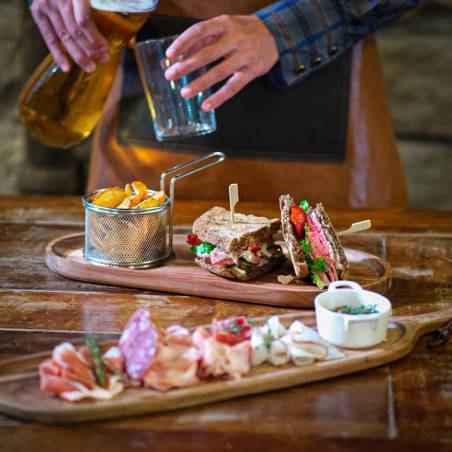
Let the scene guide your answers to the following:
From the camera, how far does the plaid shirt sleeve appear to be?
7.07 ft

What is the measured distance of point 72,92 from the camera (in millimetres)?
2043

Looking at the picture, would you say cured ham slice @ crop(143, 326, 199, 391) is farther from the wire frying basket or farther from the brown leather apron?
the brown leather apron

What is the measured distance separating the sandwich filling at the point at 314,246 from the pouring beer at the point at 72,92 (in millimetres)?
600

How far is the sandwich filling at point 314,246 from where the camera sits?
5.28ft

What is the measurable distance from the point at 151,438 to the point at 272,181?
1.32m

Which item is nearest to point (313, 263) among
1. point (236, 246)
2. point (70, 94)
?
point (236, 246)

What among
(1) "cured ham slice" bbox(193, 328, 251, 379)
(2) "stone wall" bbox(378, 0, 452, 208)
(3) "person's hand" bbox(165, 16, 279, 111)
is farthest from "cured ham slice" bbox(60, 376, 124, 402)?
(2) "stone wall" bbox(378, 0, 452, 208)

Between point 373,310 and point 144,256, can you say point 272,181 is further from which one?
point 373,310

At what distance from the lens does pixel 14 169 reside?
351 cm

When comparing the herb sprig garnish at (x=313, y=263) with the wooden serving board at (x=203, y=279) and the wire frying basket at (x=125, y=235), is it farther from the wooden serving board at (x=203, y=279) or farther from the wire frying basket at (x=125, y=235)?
the wire frying basket at (x=125, y=235)

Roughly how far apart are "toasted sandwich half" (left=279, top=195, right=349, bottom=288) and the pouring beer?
1.95 feet

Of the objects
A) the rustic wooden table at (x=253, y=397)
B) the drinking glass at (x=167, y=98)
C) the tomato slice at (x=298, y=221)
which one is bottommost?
the rustic wooden table at (x=253, y=397)

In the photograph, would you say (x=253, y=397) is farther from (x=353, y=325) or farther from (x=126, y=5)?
(x=126, y=5)

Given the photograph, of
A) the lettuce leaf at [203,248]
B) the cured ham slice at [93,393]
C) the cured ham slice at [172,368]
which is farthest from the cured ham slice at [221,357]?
the lettuce leaf at [203,248]
